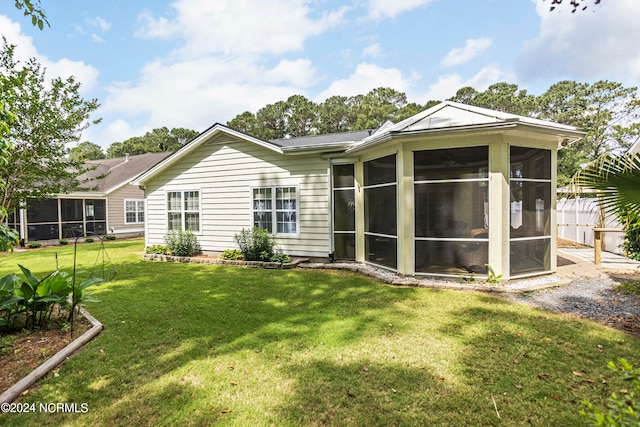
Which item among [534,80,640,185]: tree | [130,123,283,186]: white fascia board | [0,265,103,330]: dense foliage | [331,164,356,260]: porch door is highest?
[534,80,640,185]: tree

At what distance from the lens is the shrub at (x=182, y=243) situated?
10.3 m

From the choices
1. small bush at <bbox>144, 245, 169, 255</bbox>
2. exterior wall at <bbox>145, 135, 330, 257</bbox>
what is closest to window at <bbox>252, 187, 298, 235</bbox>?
exterior wall at <bbox>145, 135, 330, 257</bbox>

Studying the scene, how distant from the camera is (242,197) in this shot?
10.1 metres

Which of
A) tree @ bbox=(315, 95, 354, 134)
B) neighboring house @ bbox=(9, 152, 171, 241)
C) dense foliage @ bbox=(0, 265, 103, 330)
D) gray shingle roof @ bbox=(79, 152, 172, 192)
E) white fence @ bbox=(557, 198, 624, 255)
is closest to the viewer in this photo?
dense foliage @ bbox=(0, 265, 103, 330)

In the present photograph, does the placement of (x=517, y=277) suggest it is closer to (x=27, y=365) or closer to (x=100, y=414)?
(x=100, y=414)

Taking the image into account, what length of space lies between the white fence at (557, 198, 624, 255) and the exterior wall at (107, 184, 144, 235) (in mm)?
21972

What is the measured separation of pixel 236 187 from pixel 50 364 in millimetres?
7292

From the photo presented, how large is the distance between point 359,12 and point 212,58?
721cm

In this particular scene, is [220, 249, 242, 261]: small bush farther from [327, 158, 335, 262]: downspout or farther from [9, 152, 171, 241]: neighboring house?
[9, 152, 171, 241]: neighboring house

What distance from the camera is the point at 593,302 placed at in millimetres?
5344

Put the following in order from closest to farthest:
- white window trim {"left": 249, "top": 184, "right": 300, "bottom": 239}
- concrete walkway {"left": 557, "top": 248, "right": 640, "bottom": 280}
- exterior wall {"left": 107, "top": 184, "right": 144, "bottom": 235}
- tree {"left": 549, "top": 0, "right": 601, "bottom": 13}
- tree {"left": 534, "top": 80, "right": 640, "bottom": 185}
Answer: tree {"left": 549, "top": 0, "right": 601, "bottom": 13} → concrete walkway {"left": 557, "top": 248, "right": 640, "bottom": 280} → white window trim {"left": 249, "top": 184, "right": 300, "bottom": 239} → exterior wall {"left": 107, "top": 184, "right": 144, "bottom": 235} → tree {"left": 534, "top": 80, "right": 640, "bottom": 185}

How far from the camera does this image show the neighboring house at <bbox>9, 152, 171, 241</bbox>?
15.3 metres

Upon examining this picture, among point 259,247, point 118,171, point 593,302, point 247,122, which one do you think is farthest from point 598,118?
point 118,171

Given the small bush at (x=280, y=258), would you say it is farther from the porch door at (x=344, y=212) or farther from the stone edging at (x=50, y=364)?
the stone edging at (x=50, y=364)
